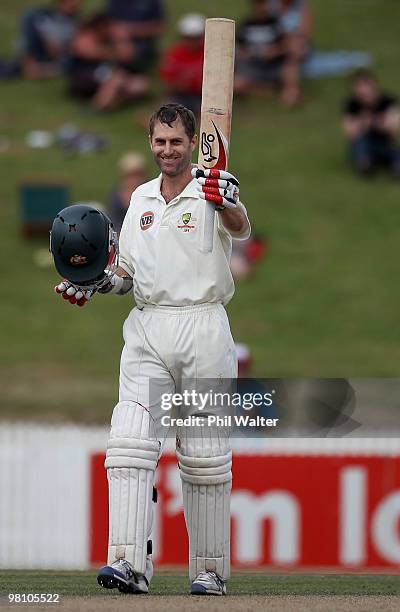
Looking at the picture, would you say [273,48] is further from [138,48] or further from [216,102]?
[216,102]

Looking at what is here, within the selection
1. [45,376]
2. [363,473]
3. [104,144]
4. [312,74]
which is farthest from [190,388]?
[312,74]

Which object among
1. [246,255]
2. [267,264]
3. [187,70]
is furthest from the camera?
[187,70]

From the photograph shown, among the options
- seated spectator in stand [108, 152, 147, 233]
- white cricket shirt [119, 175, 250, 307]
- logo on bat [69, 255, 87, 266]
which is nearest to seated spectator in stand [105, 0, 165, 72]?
seated spectator in stand [108, 152, 147, 233]

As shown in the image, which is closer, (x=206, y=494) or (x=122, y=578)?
(x=122, y=578)

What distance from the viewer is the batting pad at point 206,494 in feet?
21.6

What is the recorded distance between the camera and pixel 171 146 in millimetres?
6566

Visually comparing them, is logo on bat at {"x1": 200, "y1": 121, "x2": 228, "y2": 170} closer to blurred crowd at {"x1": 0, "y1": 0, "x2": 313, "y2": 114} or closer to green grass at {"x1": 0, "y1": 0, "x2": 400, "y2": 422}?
green grass at {"x1": 0, "y1": 0, "x2": 400, "y2": 422}

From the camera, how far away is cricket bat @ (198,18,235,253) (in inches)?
255

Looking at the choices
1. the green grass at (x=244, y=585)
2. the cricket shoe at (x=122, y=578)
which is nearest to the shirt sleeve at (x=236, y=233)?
the cricket shoe at (x=122, y=578)

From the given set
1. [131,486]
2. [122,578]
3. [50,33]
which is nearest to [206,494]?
[131,486]

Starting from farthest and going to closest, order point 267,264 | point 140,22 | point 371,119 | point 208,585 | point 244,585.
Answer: point 140,22, point 371,119, point 267,264, point 244,585, point 208,585

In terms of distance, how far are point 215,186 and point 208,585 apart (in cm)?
179

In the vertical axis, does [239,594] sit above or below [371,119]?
below

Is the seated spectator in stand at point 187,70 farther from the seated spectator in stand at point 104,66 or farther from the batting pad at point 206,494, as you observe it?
the batting pad at point 206,494
